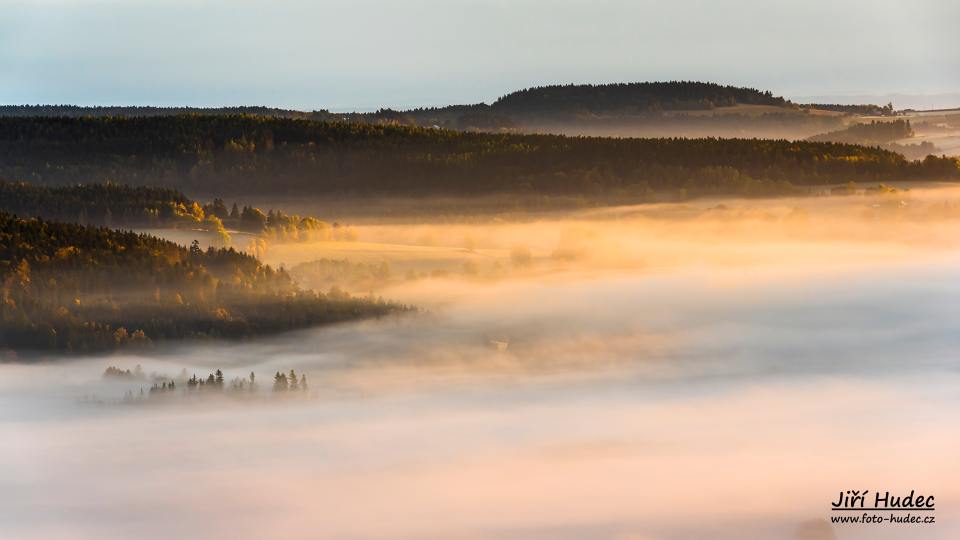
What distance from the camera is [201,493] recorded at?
126 meters

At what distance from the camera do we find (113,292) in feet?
503

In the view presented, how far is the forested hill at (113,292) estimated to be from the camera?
158500 millimetres

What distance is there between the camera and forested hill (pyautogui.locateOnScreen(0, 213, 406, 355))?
158 m

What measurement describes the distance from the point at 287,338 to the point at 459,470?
41.1 meters

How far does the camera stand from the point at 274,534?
376 feet

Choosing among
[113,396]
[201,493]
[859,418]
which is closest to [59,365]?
[113,396]

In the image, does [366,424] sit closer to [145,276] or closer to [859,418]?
[145,276]

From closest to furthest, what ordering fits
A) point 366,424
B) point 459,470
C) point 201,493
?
point 201,493 → point 459,470 → point 366,424

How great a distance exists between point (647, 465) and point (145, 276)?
42307 mm

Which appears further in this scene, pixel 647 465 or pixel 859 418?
pixel 859 418

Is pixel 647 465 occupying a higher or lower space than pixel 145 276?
lower

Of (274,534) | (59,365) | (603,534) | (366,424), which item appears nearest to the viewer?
(603,534)

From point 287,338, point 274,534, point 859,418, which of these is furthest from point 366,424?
point 274,534

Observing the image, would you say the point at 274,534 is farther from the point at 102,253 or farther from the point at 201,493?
the point at 102,253
